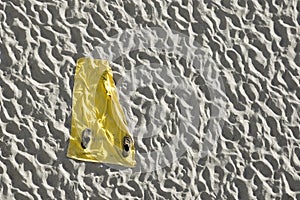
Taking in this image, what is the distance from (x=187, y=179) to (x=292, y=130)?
217 mm

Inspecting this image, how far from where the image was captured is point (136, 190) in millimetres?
1408

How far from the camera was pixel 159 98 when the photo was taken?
1438 mm

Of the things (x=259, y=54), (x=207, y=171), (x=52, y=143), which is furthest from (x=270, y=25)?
(x=52, y=143)

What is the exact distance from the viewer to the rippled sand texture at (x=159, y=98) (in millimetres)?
1402

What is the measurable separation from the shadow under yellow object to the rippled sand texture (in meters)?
0.02

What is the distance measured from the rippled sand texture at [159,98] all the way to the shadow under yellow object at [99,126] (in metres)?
0.02

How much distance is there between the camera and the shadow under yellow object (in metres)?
1.41

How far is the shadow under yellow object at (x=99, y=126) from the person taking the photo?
4.62 ft

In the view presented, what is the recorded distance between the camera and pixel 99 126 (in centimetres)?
141

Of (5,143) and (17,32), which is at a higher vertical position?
(17,32)

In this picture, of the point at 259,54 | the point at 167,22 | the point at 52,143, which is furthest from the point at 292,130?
the point at 52,143

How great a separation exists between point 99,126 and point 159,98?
0.12m

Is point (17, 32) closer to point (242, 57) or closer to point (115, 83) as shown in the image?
point (115, 83)

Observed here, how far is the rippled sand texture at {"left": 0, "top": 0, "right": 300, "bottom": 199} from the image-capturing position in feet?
4.60
